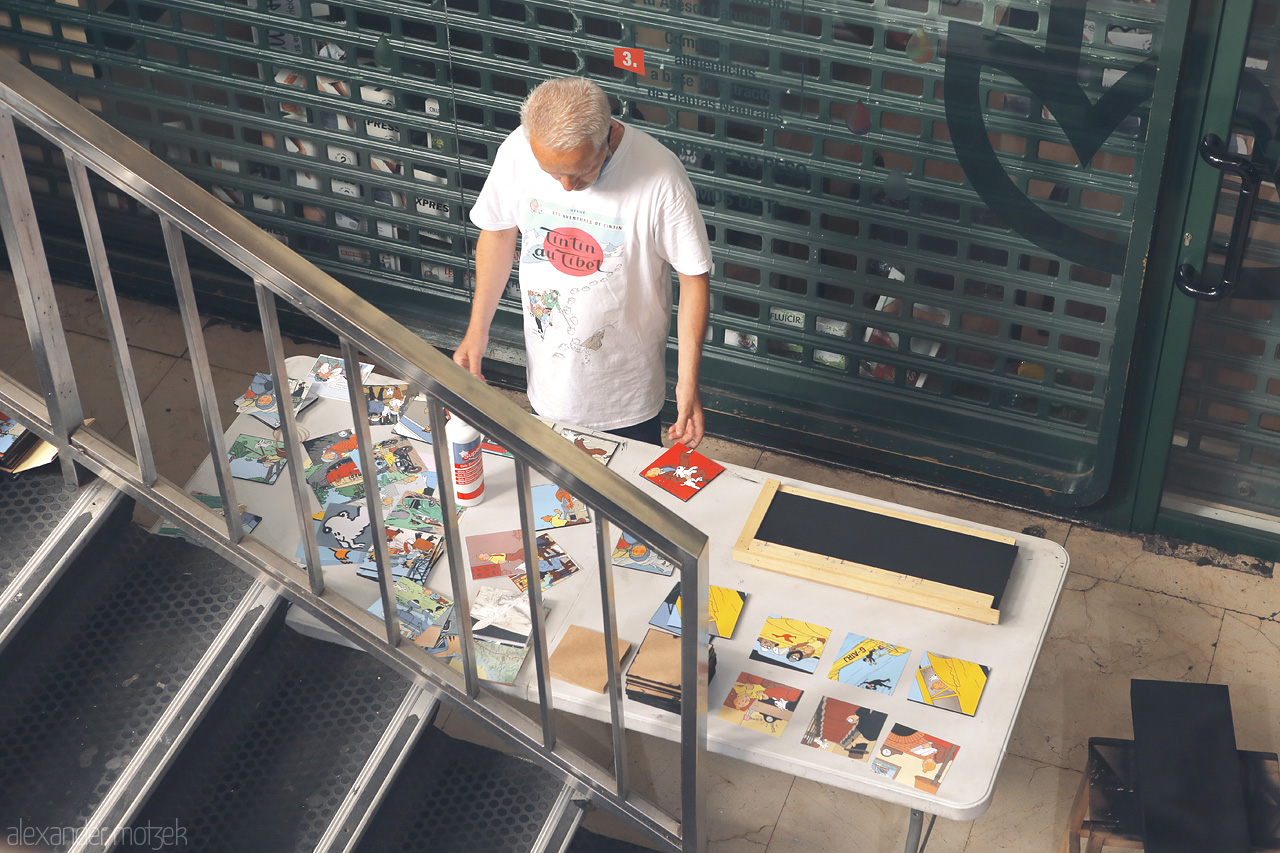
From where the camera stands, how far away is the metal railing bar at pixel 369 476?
2104mm

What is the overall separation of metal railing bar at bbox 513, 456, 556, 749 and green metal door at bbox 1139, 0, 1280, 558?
89.2 inches

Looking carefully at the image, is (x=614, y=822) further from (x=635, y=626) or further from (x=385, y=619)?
(x=385, y=619)

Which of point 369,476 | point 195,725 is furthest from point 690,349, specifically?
point 195,725

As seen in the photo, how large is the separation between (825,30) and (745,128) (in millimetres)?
419

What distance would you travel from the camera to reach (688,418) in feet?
11.4

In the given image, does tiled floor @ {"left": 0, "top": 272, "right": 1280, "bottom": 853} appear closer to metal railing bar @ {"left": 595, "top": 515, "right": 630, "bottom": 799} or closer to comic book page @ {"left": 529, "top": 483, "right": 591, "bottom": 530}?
comic book page @ {"left": 529, "top": 483, "right": 591, "bottom": 530}

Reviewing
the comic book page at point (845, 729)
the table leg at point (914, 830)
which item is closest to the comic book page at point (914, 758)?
the comic book page at point (845, 729)

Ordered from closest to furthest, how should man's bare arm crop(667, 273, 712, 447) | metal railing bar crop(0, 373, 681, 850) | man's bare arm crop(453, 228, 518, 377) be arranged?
1. metal railing bar crop(0, 373, 681, 850)
2. man's bare arm crop(667, 273, 712, 447)
3. man's bare arm crop(453, 228, 518, 377)

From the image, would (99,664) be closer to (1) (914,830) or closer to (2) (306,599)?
(2) (306,599)

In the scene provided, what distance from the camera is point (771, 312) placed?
443 cm

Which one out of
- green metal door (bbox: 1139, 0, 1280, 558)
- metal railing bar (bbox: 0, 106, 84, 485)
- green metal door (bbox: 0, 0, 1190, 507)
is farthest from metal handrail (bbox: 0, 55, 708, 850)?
green metal door (bbox: 1139, 0, 1280, 558)

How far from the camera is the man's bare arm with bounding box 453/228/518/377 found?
3.50 m

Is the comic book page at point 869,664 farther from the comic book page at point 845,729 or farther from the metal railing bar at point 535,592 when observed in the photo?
the metal railing bar at point 535,592

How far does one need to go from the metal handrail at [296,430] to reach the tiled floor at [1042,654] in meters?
1.08
